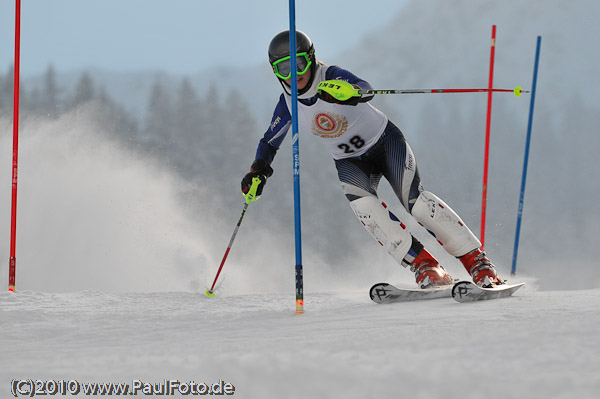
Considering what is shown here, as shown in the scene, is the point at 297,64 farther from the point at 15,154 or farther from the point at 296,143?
the point at 15,154

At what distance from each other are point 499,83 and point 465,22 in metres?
20.2

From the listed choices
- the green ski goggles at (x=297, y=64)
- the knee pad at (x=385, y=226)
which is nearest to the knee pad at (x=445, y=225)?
the knee pad at (x=385, y=226)

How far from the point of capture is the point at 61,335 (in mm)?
2336

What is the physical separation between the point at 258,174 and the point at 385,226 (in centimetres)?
93

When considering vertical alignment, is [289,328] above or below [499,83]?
below

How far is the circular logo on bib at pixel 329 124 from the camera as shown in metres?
3.34

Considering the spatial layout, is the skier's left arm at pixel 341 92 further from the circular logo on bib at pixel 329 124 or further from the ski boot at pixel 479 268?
the ski boot at pixel 479 268

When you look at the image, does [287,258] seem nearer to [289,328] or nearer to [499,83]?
[289,328]

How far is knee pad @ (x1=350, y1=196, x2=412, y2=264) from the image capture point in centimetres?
331

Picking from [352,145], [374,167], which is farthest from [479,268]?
[352,145]

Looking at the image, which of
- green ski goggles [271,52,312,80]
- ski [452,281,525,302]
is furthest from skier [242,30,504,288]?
ski [452,281,525,302]

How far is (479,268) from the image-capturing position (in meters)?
3.18

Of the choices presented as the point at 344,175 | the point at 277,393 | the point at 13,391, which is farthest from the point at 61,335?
the point at 344,175

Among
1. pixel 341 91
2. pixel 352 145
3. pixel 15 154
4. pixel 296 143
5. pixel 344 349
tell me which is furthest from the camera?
pixel 15 154
